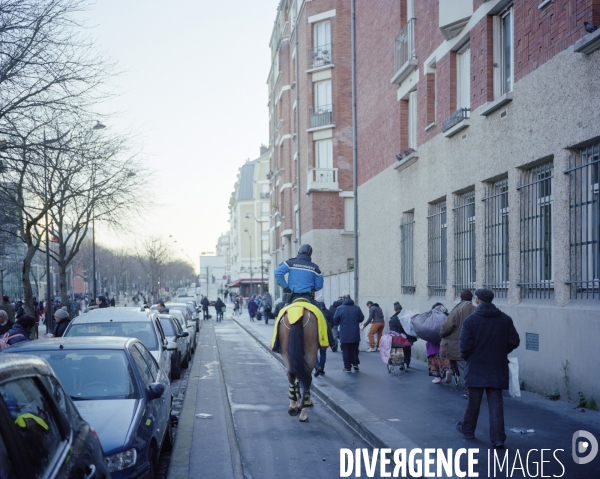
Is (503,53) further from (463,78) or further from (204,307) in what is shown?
(204,307)

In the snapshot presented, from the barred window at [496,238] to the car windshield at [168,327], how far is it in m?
7.48

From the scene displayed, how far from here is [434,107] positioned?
18.4 m

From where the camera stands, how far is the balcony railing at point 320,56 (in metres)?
37.1

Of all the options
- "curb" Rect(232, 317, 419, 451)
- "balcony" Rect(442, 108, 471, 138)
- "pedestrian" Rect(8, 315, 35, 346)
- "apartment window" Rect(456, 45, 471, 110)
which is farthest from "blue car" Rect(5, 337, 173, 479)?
"apartment window" Rect(456, 45, 471, 110)

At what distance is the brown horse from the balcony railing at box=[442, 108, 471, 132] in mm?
7098

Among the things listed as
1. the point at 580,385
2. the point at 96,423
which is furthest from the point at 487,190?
the point at 96,423

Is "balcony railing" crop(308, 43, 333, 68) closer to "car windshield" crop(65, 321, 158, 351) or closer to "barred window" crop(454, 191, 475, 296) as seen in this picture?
"barred window" crop(454, 191, 475, 296)

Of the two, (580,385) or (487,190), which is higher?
(487,190)

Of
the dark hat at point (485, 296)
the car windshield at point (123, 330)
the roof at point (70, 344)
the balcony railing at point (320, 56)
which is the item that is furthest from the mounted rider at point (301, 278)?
the balcony railing at point (320, 56)

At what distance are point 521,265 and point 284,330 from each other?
4.94 m

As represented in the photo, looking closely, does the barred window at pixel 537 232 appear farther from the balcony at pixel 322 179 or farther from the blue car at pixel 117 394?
the balcony at pixel 322 179

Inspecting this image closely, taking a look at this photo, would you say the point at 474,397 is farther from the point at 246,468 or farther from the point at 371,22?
the point at 371,22

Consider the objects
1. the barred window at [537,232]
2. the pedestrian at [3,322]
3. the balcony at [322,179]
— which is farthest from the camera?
the balcony at [322,179]

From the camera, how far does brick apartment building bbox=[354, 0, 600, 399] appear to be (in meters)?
10.9
